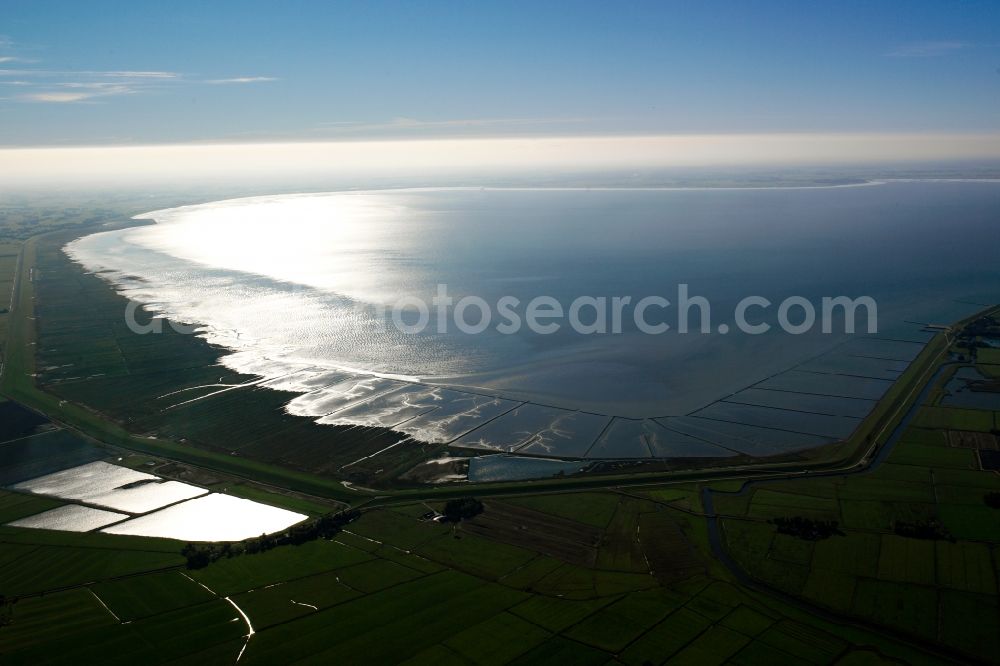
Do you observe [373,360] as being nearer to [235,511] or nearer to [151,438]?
[151,438]

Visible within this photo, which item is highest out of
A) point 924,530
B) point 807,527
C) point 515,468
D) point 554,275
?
point 554,275

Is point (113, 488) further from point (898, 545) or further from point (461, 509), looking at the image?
point (898, 545)

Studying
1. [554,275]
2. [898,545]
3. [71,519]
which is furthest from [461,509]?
[554,275]

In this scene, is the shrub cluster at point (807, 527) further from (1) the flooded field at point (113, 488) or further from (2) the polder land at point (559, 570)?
(1) the flooded field at point (113, 488)

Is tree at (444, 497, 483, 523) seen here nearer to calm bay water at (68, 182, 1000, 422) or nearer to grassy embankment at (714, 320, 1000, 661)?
grassy embankment at (714, 320, 1000, 661)

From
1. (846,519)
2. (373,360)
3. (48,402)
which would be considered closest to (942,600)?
(846,519)

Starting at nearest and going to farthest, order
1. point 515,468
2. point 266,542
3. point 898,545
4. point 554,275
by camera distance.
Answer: point 898,545 < point 266,542 < point 515,468 < point 554,275
